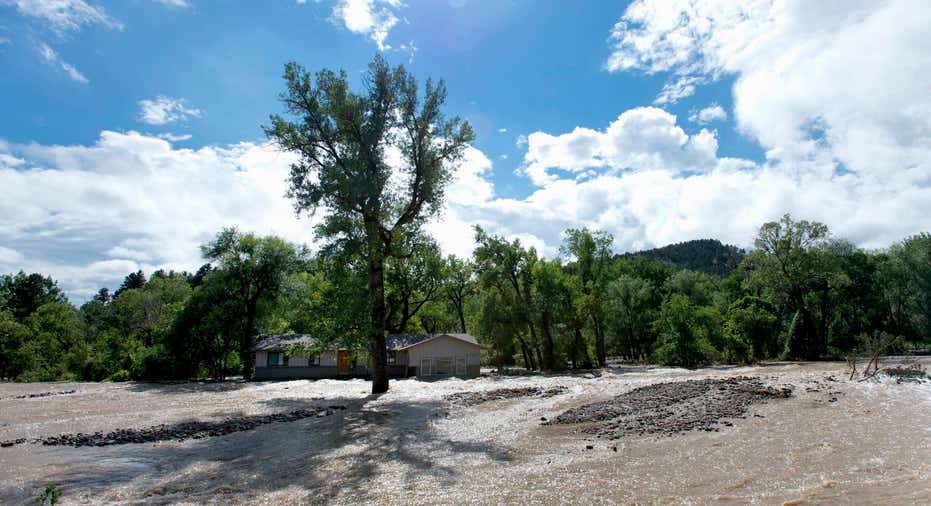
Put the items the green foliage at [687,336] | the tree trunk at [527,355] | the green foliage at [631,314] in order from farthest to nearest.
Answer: the green foliage at [631,314] < the tree trunk at [527,355] < the green foliage at [687,336]

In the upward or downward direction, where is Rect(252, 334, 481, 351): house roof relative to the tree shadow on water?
upward

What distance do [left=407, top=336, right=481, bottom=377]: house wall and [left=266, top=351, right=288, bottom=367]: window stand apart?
432 inches

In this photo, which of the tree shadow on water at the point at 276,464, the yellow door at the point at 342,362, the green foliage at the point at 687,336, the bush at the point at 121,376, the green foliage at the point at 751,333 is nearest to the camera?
the tree shadow on water at the point at 276,464

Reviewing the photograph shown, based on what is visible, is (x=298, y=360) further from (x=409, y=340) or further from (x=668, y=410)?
(x=668, y=410)

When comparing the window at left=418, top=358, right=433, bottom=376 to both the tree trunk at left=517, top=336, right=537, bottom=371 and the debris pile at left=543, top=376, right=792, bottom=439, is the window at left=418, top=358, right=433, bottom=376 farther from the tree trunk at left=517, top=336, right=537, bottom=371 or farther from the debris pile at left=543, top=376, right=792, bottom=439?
the debris pile at left=543, top=376, right=792, bottom=439

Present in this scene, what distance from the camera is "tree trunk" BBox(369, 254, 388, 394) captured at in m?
24.2

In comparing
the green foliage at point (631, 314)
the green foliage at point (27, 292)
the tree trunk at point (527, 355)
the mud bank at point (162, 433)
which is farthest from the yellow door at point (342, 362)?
the green foliage at point (27, 292)

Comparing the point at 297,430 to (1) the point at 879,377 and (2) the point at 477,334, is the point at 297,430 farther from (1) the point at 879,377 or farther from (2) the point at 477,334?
(2) the point at 477,334

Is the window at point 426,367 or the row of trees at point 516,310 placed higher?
the row of trees at point 516,310

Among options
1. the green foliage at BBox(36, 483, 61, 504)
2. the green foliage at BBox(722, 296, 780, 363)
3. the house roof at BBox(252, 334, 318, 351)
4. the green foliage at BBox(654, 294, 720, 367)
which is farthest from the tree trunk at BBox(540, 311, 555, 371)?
the green foliage at BBox(36, 483, 61, 504)

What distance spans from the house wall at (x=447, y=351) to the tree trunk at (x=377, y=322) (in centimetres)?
1671

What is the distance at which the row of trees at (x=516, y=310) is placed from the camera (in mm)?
42438

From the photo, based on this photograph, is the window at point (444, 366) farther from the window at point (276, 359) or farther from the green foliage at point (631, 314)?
the green foliage at point (631, 314)

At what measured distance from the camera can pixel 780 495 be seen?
24.4ft
